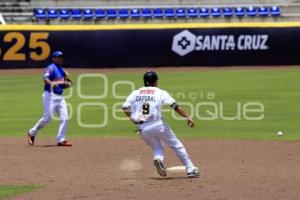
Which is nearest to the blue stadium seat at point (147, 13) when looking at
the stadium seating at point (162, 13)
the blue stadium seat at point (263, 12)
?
the stadium seating at point (162, 13)

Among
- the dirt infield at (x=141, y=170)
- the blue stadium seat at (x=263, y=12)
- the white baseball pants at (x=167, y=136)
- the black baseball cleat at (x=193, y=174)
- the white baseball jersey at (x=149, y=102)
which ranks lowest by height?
the dirt infield at (x=141, y=170)

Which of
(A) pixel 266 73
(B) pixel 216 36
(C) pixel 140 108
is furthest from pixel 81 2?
(C) pixel 140 108

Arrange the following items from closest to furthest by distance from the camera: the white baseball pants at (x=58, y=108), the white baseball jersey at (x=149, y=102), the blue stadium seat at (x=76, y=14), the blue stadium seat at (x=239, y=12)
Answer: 1. the white baseball jersey at (x=149, y=102)
2. the white baseball pants at (x=58, y=108)
3. the blue stadium seat at (x=239, y=12)
4. the blue stadium seat at (x=76, y=14)

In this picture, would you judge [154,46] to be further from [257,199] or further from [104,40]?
[257,199]

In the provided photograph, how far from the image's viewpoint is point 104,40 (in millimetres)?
34281

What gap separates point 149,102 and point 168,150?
4.27 m

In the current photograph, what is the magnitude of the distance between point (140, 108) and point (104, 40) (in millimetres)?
22714

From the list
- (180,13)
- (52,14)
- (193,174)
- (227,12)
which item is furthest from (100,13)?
(193,174)

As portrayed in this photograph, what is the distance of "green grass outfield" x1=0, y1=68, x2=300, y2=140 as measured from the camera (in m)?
19.2

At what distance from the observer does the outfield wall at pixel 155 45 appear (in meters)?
33.9

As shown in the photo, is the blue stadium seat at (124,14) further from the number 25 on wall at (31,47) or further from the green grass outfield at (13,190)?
the green grass outfield at (13,190)

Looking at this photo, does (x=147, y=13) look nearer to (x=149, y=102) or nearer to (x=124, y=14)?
(x=124, y=14)

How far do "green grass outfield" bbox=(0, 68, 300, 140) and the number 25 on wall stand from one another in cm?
189

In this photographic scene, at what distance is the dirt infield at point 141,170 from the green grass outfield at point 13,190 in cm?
20
